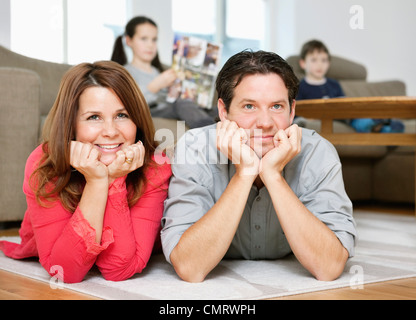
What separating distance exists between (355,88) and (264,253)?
2844 mm

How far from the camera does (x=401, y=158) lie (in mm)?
3203

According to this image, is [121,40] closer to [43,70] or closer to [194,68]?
[43,70]

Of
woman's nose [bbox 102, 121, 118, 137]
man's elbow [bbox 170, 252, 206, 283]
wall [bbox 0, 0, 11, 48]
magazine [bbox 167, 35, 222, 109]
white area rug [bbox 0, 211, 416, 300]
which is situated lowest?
white area rug [bbox 0, 211, 416, 300]

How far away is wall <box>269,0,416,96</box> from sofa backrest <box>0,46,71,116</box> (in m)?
3.11

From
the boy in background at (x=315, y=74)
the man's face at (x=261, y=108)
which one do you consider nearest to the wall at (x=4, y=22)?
the boy in background at (x=315, y=74)

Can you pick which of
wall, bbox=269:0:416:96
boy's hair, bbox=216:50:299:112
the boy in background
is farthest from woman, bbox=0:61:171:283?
wall, bbox=269:0:416:96

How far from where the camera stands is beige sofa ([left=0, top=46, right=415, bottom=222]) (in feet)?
7.22

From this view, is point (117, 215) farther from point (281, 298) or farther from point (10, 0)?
point (10, 0)

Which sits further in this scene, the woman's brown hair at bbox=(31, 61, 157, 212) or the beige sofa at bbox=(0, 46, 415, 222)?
the beige sofa at bbox=(0, 46, 415, 222)

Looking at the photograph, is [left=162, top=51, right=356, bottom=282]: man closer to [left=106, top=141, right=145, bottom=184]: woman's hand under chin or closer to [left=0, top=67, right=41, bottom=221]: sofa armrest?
[left=106, top=141, right=145, bottom=184]: woman's hand under chin

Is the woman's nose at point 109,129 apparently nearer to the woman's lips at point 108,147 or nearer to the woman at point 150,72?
the woman's lips at point 108,147
